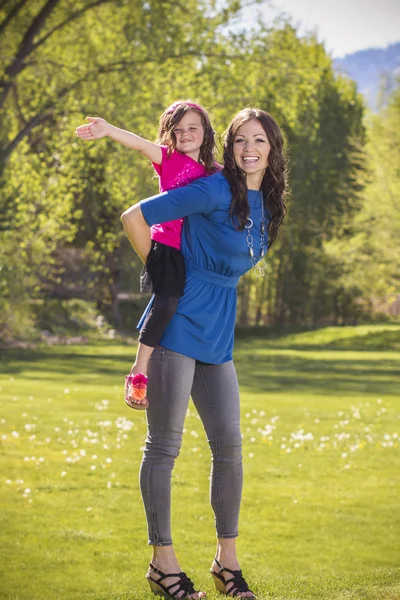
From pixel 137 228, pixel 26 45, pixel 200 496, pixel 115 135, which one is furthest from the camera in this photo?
pixel 26 45

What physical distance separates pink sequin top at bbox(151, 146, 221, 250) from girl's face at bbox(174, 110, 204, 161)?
0.06 meters

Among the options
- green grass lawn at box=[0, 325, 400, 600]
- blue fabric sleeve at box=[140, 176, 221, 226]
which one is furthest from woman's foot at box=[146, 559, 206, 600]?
blue fabric sleeve at box=[140, 176, 221, 226]

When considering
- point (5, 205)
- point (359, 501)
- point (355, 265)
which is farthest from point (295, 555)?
point (355, 265)

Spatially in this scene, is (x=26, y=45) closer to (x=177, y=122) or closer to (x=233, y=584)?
(x=177, y=122)

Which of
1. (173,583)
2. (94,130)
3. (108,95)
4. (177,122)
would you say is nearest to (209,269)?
(177,122)

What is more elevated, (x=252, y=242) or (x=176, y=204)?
(x=176, y=204)

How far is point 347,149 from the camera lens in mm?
44031

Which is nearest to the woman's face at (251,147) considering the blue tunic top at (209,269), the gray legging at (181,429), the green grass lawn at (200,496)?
the blue tunic top at (209,269)

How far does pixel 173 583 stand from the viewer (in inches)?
197

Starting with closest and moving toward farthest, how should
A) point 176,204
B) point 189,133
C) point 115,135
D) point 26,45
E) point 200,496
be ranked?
point 176,204, point 115,135, point 189,133, point 200,496, point 26,45

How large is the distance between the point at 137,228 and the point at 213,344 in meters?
0.66

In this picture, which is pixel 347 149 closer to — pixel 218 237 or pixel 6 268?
pixel 6 268

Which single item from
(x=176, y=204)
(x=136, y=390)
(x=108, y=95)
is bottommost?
(x=136, y=390)

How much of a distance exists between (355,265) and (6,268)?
58.7 feet
